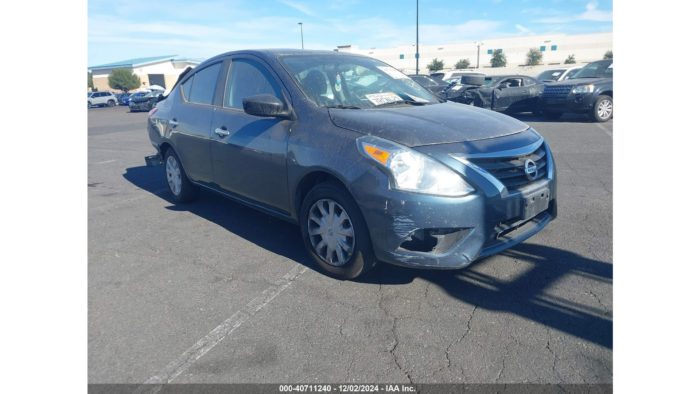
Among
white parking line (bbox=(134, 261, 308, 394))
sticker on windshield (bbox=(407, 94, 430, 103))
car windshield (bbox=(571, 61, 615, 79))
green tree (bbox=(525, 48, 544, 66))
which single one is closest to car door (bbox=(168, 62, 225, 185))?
white parking line (bbox=(134, 261, 308, 394))

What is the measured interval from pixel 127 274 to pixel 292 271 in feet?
4.51

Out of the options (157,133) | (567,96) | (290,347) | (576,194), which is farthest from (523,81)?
(290,347)

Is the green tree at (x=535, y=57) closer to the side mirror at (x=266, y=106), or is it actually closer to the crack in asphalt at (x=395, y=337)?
the side mirror at (x=266, y=106)

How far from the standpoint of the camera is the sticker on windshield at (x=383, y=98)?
12.8ft

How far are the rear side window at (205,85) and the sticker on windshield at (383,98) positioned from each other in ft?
5.82

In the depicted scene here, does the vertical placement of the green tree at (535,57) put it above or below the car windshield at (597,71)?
above

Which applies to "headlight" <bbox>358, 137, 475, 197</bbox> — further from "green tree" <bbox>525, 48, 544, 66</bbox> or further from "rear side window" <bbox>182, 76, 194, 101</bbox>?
"green tree" <bbox>525, 48, 544, 66</bbox>

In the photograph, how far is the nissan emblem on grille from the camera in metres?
3.20

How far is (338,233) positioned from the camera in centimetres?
331

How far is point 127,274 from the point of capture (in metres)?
3.70

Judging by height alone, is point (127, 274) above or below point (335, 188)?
below

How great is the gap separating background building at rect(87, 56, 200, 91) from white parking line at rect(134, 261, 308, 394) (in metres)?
73.0

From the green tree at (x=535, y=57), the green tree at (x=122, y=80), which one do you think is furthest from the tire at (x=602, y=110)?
the green tree at (x=122, y=80)
